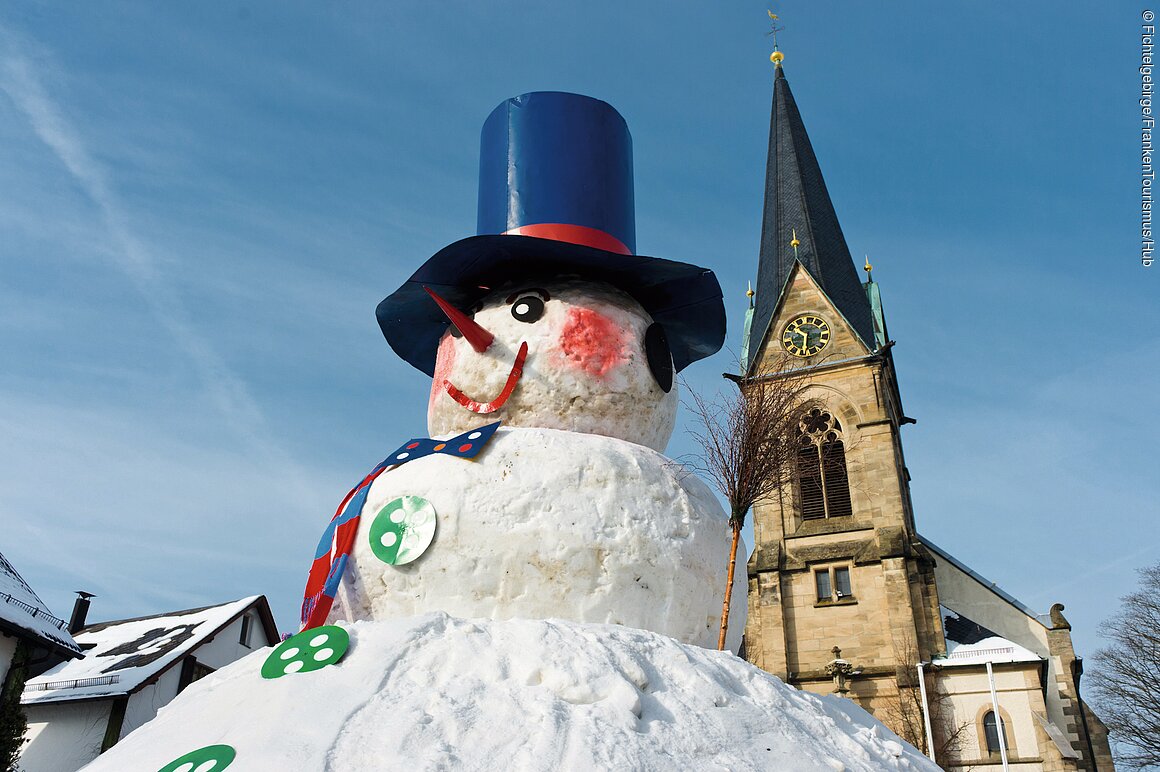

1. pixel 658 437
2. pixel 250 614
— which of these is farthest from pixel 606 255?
pixel 250 614

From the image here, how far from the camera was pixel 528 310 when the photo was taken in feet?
17.3

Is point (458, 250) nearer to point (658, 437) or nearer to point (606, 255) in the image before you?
point (606, 255)

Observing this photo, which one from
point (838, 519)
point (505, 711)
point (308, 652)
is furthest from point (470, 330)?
point (838, 519)

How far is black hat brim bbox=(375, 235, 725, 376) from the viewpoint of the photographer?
17.4ft

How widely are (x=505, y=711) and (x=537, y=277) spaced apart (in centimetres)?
301

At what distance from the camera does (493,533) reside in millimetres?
4273

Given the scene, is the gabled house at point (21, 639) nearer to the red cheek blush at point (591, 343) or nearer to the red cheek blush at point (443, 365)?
the red cheek blush at point (443, 365)

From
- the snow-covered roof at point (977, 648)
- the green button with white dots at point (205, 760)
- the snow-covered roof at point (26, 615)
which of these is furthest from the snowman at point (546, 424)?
the snow-covered roof at point (977, 648)

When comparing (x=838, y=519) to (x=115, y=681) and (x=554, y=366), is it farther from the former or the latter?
(x=554, y=366)

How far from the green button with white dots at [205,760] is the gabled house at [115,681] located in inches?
492

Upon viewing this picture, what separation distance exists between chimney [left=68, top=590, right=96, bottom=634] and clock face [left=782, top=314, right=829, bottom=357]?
22.2 m

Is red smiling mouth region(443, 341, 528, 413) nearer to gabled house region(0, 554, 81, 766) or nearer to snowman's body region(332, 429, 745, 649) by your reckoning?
snowman's body region(332, 429, 745, 649)

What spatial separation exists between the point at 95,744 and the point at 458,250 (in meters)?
13.3

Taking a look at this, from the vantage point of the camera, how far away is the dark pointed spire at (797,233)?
32.2 m
